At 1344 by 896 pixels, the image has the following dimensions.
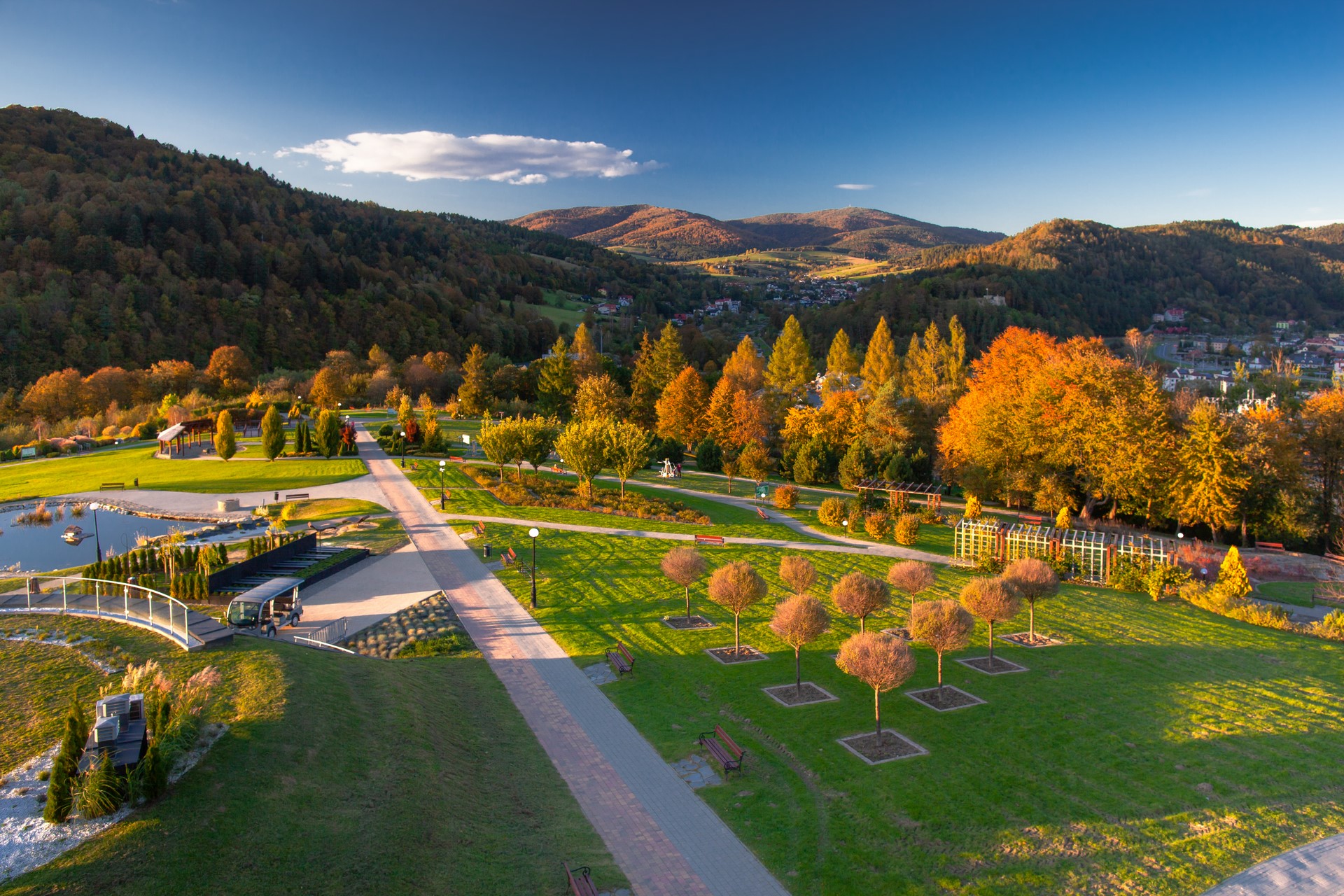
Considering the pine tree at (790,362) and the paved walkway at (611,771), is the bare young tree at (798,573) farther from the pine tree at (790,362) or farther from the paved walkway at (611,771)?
the pine tree at (790,362)

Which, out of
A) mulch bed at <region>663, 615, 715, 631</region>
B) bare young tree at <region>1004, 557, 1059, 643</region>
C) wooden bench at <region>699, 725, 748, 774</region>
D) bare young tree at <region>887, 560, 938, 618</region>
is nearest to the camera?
wooden bench at <region>699, 725, 748, 774</region>

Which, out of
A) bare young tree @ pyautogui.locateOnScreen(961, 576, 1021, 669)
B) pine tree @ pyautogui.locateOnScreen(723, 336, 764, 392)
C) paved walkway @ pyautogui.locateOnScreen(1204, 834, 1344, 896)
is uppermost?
pine tree @ pyautogui.locateOnScreen(723, 336, 764, 392)

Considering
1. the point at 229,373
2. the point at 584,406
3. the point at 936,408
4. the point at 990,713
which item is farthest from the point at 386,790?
the point at 229,373

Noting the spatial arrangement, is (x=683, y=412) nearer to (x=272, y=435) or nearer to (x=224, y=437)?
(x=272, y=435)

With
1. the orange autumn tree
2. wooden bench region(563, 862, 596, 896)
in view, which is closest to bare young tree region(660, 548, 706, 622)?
wooden bench region(563, 862, 596, 896)

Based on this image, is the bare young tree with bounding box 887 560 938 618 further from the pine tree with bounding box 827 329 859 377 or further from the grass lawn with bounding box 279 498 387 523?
the pine tree with bounding box 827 329 859 377

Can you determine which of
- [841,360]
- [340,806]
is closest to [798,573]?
[340,806]

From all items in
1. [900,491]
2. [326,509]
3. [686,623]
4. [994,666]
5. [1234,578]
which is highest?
[900,491]
